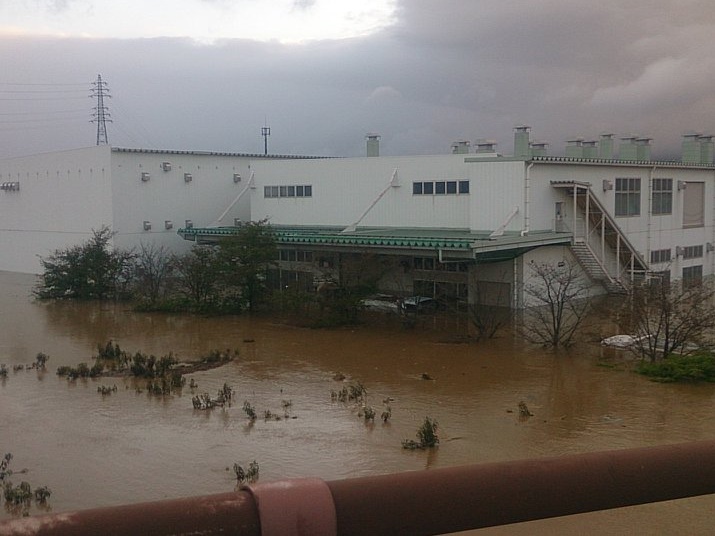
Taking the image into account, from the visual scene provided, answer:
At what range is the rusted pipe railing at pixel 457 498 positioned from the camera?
1225 millimetres

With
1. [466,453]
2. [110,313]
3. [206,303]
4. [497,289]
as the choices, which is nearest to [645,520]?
[466,453]

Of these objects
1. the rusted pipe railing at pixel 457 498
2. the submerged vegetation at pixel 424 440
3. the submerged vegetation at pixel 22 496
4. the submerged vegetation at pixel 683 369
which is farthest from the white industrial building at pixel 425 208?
the rusted pipe railing at pixel 457 498

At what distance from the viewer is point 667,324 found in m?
15.4

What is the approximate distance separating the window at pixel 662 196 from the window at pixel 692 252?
196 centimetres

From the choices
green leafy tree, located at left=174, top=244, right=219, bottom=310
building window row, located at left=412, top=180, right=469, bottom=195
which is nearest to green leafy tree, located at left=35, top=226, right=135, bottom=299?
green leafy tree, located at left=174, top=244, right=219, bottom=310

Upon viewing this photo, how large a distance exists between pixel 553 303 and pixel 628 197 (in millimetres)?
7344

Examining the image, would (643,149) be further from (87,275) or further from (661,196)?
(87,275)

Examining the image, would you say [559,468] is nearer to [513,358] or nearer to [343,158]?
[513,358]

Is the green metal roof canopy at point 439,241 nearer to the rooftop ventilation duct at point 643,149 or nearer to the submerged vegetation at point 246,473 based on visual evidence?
the rooftop ventilation duct at point 643,149

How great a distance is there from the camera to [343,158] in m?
27.6

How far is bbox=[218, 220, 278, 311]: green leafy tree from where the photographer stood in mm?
23547

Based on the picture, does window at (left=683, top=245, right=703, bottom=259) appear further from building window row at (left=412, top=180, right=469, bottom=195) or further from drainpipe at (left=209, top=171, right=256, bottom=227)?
drainpipe at (left=209, top=171, right=256, bottom=227)

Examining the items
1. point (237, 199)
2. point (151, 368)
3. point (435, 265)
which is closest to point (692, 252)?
point (435, 265)

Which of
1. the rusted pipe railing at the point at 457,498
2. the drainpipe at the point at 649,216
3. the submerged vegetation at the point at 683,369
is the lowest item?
the submerged vegetation at the point at 683,369
